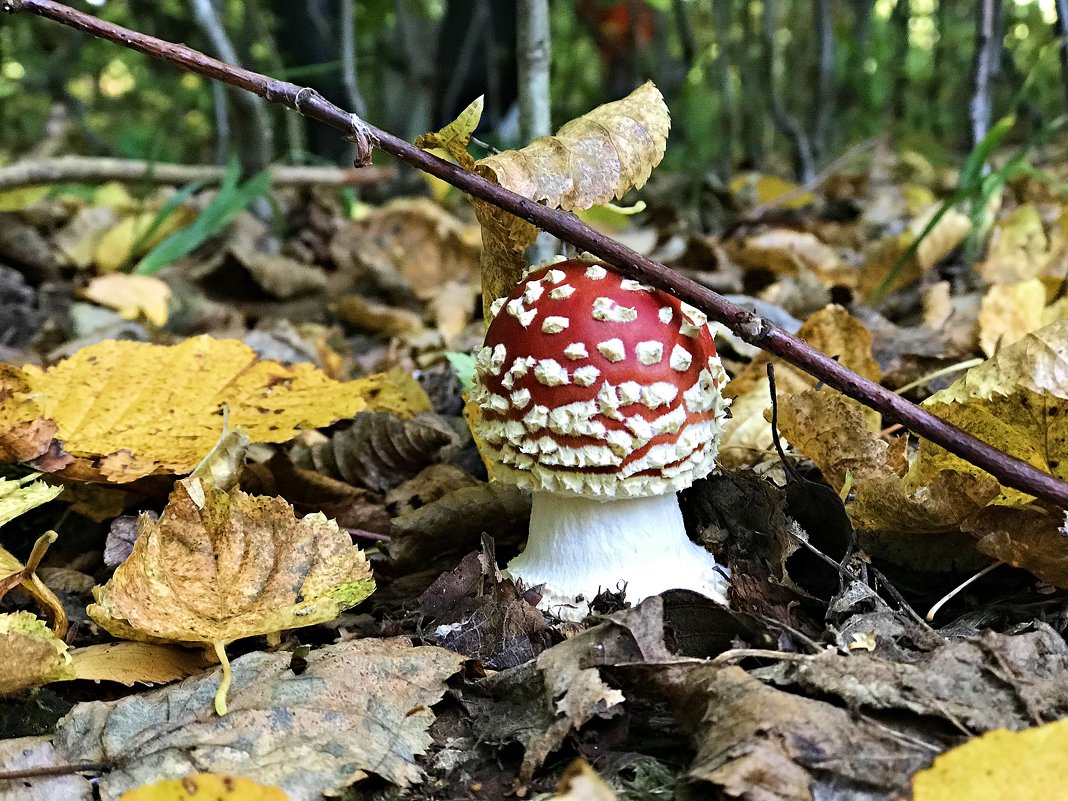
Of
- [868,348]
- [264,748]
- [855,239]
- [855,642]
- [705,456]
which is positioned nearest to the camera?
[264,748]

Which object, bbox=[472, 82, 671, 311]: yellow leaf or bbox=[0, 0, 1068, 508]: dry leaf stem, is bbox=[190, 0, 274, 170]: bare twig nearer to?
bbox=[0, 0, 1068, 508]: dry leaf stem

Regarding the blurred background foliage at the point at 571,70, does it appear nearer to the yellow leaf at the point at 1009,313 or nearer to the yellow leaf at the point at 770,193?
the yellow leaf at the point at 770,193

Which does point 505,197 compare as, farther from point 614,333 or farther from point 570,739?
point 570,739

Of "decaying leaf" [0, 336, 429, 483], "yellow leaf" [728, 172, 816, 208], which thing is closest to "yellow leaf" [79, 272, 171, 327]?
"decaying leaf" [0, 336, 429, 483]

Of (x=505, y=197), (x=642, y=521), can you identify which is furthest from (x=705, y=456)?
(x=505, y=197)

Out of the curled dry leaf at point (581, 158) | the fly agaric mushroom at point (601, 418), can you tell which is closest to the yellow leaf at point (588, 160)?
the curled dry leaf at point (581, 158)

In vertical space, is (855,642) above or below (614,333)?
below

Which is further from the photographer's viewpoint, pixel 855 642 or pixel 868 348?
pixel 868 348
